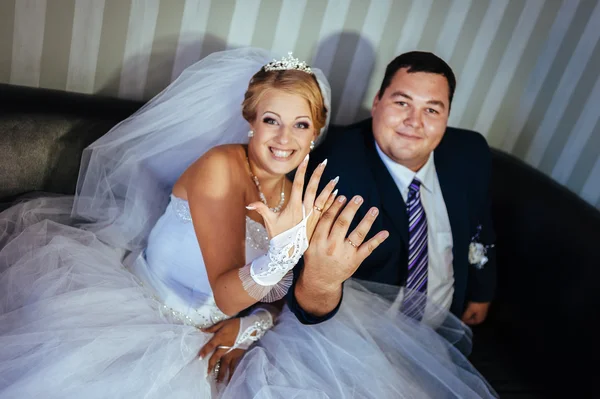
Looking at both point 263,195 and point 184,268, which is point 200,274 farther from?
point 263,195

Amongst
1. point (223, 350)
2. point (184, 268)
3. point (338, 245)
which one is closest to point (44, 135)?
point (184, 268)

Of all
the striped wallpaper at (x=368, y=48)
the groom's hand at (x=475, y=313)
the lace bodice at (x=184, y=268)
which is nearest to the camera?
the lace bodice at (x=184, y=268)

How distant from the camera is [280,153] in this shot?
1488 mm

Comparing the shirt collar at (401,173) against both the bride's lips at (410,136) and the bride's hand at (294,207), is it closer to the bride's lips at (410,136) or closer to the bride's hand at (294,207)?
the bride's lips at (410,136)

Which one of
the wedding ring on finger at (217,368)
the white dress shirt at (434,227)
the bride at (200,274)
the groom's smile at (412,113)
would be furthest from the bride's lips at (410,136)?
the wedding ring on finger at (217,368)

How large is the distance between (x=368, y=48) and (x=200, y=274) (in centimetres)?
111

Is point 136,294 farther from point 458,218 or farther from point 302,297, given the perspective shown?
point 458,218

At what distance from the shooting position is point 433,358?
150 cm

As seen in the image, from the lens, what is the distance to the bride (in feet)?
4.13

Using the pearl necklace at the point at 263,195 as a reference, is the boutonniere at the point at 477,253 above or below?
below

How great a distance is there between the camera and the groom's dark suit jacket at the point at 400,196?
→ 5.54ft

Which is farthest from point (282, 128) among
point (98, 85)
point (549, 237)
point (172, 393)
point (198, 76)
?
point (549, 237)

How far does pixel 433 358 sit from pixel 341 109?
3.61 feet

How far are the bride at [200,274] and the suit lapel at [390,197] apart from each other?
20cm
